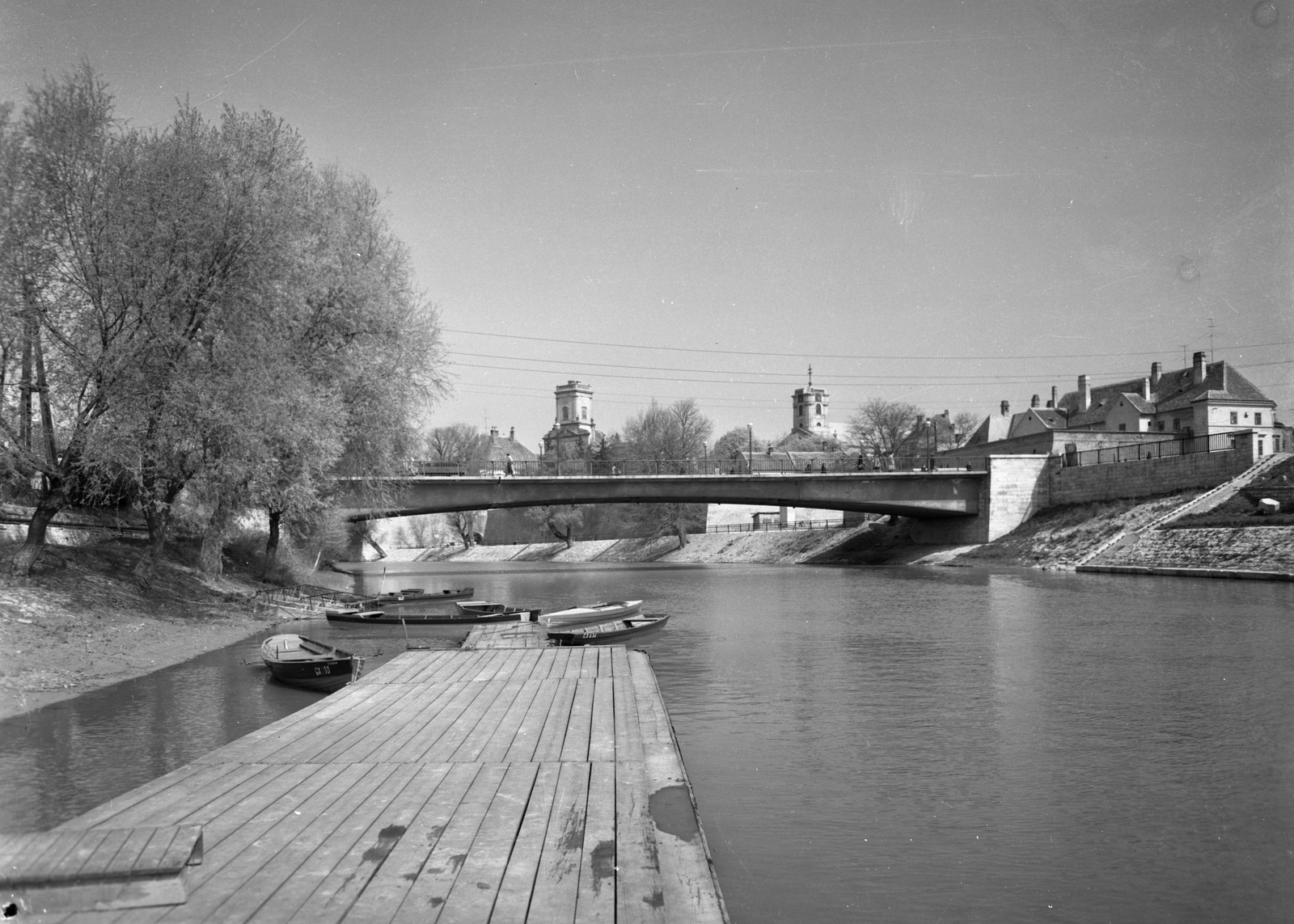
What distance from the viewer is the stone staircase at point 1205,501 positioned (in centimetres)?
5166

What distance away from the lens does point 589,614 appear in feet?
88.1

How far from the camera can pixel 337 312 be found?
31.2 metres

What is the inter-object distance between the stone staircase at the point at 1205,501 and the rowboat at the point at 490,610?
34.4 metres

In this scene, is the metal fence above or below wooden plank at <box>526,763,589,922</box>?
above

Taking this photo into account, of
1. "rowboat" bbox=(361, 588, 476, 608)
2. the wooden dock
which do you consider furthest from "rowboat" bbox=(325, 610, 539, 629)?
the wooden dock

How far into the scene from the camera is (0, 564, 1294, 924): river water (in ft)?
29.4

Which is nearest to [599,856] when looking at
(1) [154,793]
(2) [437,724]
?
(1) [154,793]

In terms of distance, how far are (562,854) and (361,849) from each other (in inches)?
59.0

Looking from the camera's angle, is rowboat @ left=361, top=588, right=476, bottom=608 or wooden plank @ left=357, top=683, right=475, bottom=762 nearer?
wooden plank @ left=357, top=683, right=475, bottom=762

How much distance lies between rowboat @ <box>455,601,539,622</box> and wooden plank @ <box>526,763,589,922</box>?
1939 centimetres

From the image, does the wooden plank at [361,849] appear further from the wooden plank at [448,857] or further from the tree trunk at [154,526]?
the tree trunk at [154,526]

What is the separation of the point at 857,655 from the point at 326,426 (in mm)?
15287

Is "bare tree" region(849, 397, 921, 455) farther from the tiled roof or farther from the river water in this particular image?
the river water

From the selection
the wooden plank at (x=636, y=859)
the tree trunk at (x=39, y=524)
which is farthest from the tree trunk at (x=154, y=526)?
the wooden plank at (x=636, y=859)
